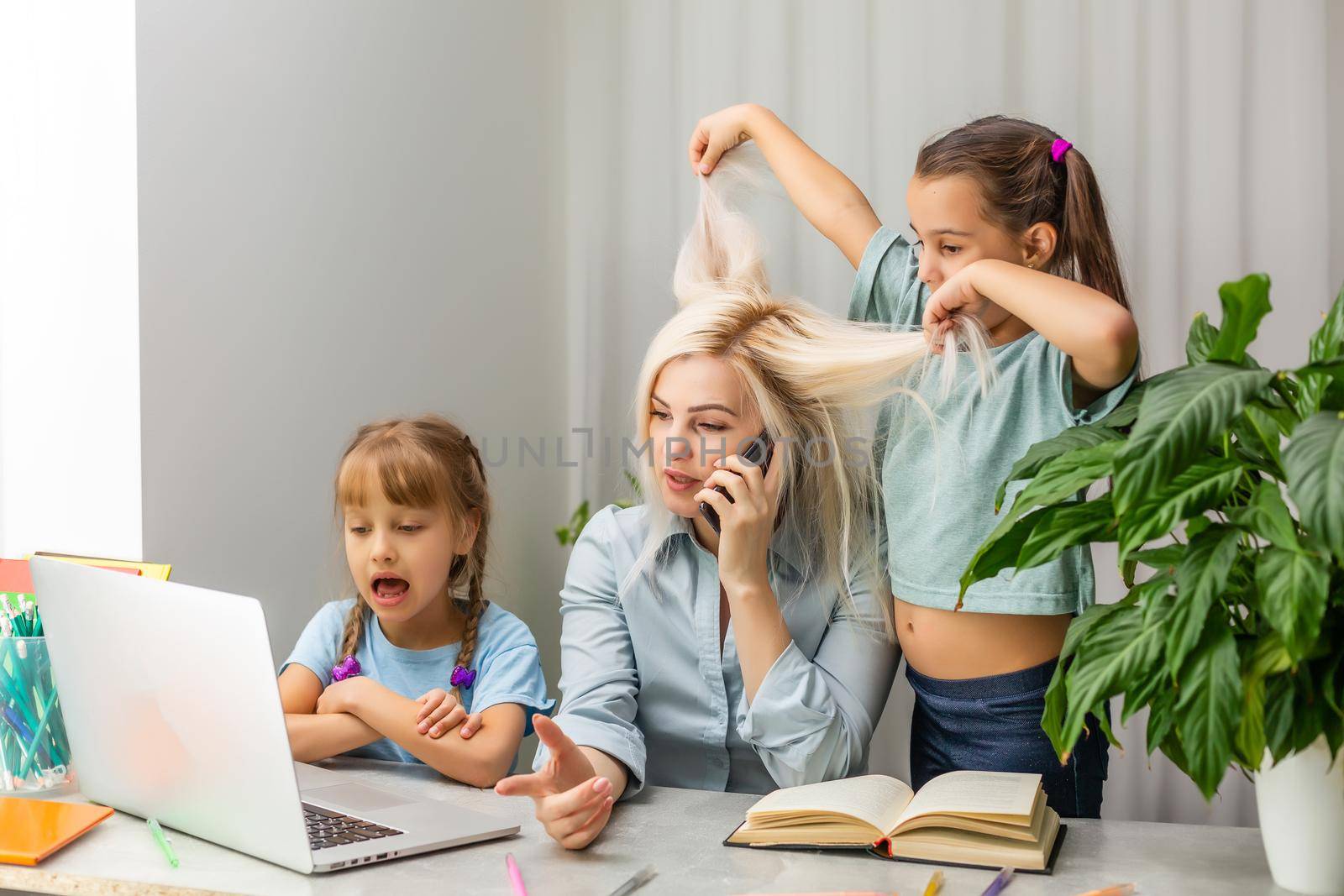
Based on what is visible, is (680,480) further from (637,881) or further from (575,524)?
(575,524)

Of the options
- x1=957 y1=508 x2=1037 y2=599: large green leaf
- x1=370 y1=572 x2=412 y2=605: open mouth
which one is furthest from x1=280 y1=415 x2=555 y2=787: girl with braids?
x1=957 y1=508 x2=1037 y2=599: large green leaf

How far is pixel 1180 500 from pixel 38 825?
1.14 metres

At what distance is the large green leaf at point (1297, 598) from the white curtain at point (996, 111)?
5.54 feet

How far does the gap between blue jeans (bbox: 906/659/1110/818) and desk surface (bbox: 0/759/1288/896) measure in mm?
232

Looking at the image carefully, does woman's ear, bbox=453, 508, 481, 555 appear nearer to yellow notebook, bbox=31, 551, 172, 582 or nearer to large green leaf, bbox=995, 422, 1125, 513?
yellow notebook, bbox=31, 551, 172, 582

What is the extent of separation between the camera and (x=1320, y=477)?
0.77m

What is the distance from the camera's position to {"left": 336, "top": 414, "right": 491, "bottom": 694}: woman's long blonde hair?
1598 mm

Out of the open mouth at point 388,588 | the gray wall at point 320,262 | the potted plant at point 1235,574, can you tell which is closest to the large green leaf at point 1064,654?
the potted plant at point 1235,574

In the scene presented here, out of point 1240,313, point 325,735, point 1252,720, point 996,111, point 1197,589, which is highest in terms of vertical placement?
point 996,111

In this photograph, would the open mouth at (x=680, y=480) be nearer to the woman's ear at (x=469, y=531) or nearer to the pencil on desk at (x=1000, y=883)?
the woman's ear at (x=469, y=531)

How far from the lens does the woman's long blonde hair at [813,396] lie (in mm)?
1454

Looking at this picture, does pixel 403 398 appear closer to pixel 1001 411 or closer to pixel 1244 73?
pixel 1001 411

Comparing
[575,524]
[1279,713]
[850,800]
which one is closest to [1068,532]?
[1279,713]

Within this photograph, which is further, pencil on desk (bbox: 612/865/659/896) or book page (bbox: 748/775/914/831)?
book page (bbox: 748/775/914/831)
